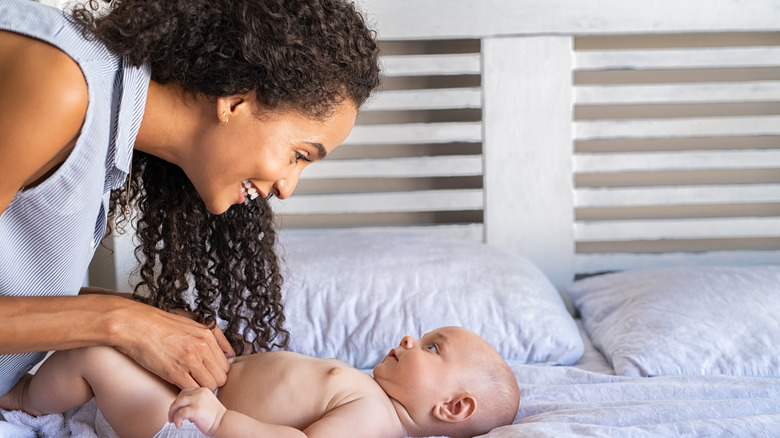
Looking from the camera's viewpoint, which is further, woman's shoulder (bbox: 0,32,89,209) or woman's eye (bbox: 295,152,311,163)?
woman's eye (bbox: 295,152,311,163)

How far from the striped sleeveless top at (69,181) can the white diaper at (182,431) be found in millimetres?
262

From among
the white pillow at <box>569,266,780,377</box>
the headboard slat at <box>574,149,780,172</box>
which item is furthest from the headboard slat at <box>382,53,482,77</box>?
the white pillow at <box>569,266,780,377</box>

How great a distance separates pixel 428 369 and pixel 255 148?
0.45m

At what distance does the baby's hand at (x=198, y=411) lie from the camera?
1.01 meters

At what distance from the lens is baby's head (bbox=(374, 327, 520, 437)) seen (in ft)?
4.10

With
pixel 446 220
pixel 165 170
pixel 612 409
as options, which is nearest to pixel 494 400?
pixel 612 409

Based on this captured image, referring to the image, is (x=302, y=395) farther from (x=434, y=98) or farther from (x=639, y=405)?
(x=434, y=98)

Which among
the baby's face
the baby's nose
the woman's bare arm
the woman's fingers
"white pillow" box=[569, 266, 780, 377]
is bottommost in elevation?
"white pillow" box=[569, 266, 780, 377]

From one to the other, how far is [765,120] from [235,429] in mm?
1851

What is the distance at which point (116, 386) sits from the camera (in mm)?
1108

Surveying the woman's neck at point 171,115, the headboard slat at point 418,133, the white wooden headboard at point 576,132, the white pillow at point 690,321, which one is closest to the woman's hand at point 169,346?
the woman's neck at point 171,115

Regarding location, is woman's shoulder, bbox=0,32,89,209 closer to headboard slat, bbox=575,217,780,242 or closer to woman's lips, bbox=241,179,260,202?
woman's lips, bbox=241,179,260,202

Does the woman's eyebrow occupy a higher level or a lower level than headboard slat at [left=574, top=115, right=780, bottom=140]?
higher

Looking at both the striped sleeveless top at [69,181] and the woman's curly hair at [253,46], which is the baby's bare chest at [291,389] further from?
the woman's curly hair at [253,46]
